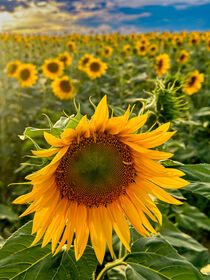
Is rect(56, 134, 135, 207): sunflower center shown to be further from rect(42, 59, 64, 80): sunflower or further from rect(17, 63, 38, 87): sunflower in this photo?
rect(42, 59, 64, 80): sunflower

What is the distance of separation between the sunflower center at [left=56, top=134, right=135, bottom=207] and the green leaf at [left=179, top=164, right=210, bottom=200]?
16 cm

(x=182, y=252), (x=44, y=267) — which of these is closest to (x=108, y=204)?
(x=44, y=267)

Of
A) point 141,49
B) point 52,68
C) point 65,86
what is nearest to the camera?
point 65,86

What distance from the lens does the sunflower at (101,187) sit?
787 millimetres

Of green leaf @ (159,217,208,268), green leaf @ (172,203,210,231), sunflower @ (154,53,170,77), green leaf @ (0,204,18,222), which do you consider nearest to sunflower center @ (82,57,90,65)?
sunflower @ (154,53,170,77)

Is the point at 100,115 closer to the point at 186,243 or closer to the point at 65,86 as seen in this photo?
the point at 186,243

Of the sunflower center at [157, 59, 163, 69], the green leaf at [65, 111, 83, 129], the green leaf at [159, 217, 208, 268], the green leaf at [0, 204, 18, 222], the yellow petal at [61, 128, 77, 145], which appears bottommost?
the green leaf at [0, 204, 18, 222]

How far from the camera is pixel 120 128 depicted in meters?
0.76

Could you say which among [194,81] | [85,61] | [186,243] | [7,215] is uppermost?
[85,61]

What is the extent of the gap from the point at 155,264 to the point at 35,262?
0.35 meters

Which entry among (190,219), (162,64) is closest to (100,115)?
(190,219)

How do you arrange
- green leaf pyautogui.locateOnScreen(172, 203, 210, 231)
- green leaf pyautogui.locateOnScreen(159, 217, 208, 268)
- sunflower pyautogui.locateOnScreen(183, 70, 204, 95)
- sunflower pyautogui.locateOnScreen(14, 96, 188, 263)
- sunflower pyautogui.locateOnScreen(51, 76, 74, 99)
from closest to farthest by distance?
sunflower pyautogui.locateOnScreen(14, 96, 188, 263) → green leaf pyautogui.locateOnScreen(159, 217, 208, 268) → green leaf pyautogui.locateOnScreen(172, 203, 210, 231) → sunflower pyautogui.locateOnScreen(51, 76, 74, 99) → sunflower pyautogui.locateOnScreen(183, 70, 204, 95)

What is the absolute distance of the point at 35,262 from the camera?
837mm

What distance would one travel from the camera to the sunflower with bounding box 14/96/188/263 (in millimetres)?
787
